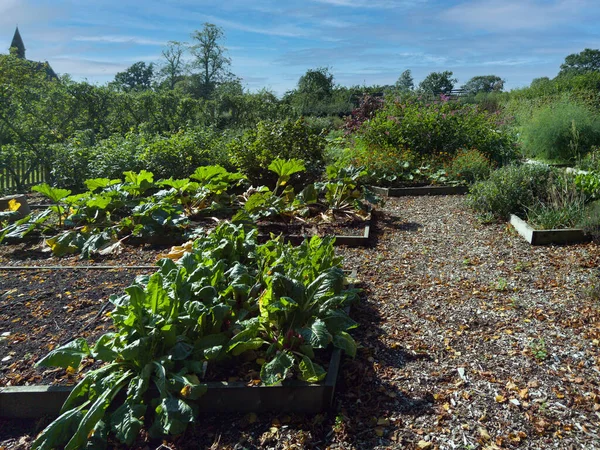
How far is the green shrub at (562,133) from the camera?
457 inches

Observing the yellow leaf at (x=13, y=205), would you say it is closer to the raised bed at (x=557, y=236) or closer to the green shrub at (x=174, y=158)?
the green shrub at (x=174, y=158)

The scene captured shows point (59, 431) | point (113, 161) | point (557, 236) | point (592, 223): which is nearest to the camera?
point (59, 431)

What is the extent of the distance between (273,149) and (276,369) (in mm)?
6365

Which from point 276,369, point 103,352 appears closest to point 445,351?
point 276,369

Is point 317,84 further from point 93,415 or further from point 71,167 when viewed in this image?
point 93,415

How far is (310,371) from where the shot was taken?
2.55m

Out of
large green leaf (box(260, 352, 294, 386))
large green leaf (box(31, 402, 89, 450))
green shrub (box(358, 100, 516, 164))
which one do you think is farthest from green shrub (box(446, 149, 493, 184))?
large green leaf (box(31, 402, 89, 450))

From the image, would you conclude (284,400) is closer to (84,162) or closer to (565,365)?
(565,365)

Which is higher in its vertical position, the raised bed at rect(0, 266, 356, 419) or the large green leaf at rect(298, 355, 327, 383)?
the large green leaf at rect(298, 355, 327, 383)

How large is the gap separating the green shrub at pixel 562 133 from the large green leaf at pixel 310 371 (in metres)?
11.1

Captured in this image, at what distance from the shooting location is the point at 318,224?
20.0 feet

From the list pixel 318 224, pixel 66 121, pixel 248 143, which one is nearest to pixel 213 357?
pixel 318 224

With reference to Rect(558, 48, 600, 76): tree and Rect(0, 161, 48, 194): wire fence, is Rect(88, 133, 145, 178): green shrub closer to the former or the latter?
Rect(0, 161, 48, 194): wire fence

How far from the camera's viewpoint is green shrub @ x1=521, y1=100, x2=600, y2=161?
11614 millimetres
